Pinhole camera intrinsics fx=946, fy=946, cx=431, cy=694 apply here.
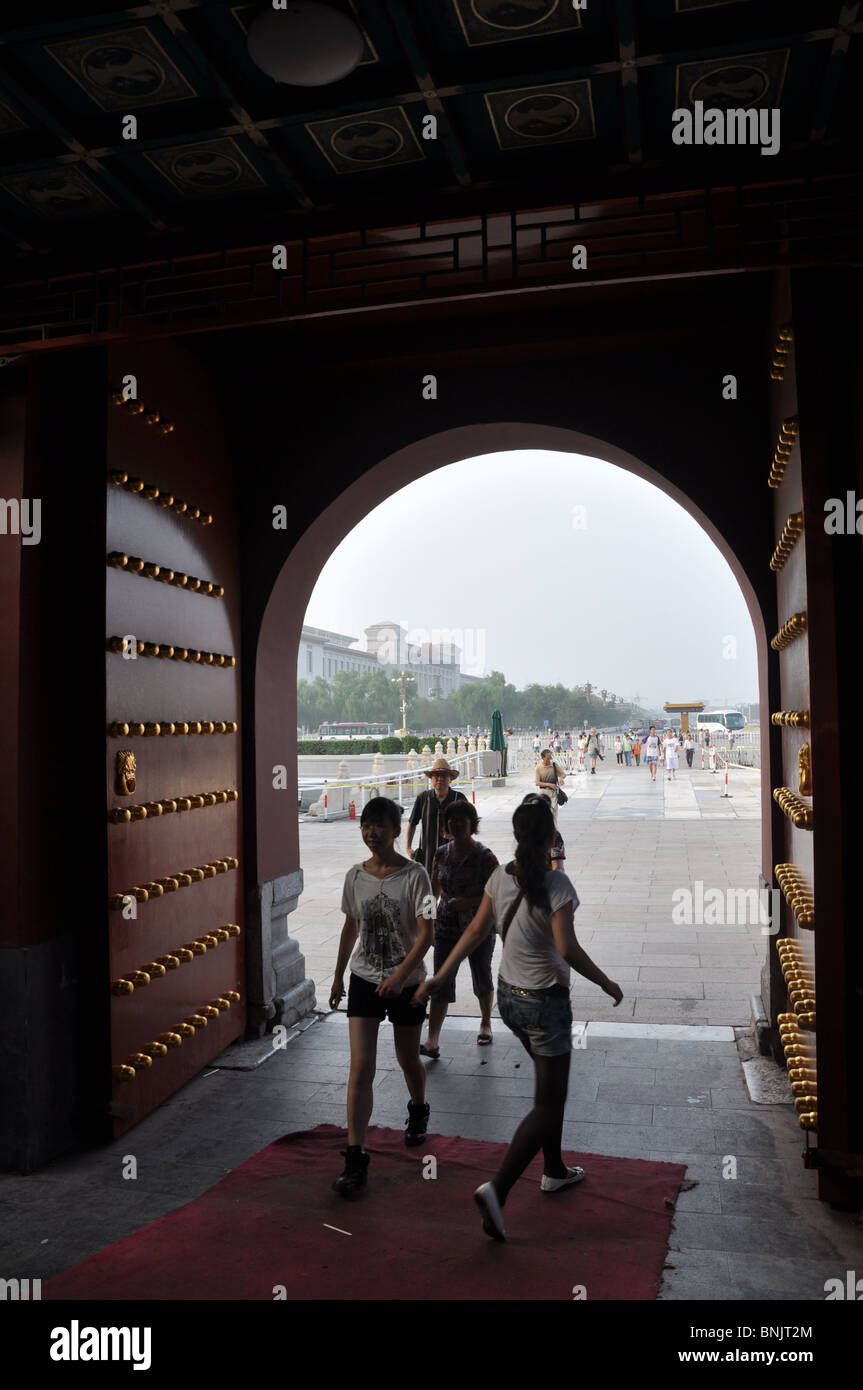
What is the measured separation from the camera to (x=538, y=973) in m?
3.49

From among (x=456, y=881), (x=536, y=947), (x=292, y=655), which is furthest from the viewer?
(x=292, y=655)

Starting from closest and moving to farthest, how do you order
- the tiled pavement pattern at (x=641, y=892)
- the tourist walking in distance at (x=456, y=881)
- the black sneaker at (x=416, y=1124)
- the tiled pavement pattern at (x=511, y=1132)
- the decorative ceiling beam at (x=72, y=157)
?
the tiled pavement pattern at (x=511, y=1132)
the decorative ceiling beam at (x=72, y=157)
the black sneaker at (x=416, y=1124)
the tourist walking in distance at (x=456, y=881)
the tiled pavement pattern at (x=641, y=892)

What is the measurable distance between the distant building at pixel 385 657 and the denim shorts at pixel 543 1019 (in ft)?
249

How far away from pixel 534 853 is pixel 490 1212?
1.26 m

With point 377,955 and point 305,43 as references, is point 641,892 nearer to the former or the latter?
point 377,955

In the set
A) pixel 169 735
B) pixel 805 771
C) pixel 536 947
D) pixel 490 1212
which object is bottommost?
pixel 490 1212

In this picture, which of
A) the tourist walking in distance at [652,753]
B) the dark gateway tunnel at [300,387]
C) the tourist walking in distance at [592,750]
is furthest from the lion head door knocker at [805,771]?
the tourist walking in distance at [592,750]

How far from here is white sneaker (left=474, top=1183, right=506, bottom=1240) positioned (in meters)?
3.34

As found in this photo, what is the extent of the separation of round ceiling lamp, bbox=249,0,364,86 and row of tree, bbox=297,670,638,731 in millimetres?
58360

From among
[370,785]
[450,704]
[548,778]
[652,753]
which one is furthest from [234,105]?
[450,704]

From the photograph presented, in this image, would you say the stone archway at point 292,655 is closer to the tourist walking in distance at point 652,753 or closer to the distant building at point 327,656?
the tourist walking in distance at point 652,753

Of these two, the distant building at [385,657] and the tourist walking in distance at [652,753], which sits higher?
the distant building at [385,657]

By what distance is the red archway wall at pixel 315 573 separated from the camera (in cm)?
568
